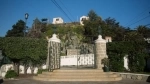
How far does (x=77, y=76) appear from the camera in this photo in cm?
1296

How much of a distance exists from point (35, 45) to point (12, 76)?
3820mm

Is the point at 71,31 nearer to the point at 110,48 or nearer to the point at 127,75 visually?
the point at 110,48

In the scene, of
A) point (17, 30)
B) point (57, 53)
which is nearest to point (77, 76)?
point (57, 53)

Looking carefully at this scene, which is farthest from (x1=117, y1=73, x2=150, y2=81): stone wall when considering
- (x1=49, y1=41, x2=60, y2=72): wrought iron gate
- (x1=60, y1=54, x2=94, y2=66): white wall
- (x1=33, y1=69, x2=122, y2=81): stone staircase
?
(x1=60, y1=54, x2=94, y2=66): white wall

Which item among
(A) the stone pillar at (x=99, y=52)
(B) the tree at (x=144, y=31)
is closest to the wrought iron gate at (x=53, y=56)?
(A) the stone pillar at (x=99, y=52)

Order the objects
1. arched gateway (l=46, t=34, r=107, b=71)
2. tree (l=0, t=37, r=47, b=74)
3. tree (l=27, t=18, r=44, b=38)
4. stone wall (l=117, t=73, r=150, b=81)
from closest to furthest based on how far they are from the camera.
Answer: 1. stone wall (l=117, t=73, r=150, b=81)
2. arched gateway (l=46, t=34, r=107, b=71)
3. tree (l=0, t=37, r=47, b=74)
4. tree (l=27, t=18, r=44, b=38)

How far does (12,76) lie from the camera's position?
619 inches

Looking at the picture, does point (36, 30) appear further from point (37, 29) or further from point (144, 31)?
point (144, 31)

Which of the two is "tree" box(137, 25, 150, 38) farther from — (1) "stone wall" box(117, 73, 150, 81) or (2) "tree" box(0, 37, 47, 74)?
(2) "tree" box(0, 37, 47, 74)

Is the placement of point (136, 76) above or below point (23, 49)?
below

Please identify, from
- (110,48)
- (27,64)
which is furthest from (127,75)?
(27,64)

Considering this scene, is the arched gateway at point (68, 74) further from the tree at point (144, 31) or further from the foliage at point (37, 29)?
the foliage at point (37, 29)

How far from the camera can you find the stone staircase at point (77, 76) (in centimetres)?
1283

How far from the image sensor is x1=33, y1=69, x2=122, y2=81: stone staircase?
12.8 metres
